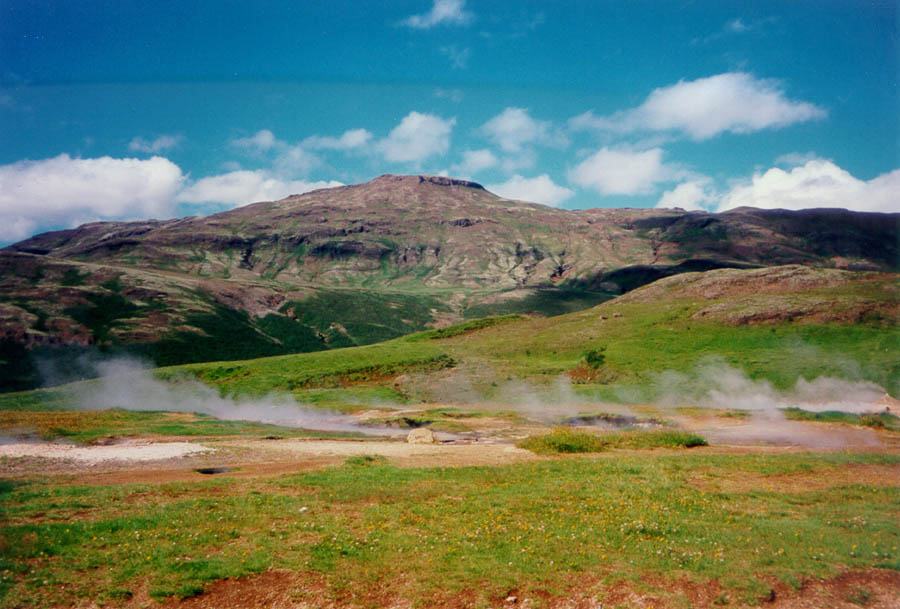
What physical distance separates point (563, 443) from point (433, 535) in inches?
Result: 680

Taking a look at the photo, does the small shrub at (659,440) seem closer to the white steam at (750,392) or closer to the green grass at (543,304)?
the white steam at (750,392)

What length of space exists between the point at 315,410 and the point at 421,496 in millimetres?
41791

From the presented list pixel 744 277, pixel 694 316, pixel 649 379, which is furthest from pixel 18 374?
pixel 744 277

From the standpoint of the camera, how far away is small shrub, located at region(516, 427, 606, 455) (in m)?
28.9

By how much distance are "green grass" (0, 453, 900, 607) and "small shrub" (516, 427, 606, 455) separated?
8.69 meters

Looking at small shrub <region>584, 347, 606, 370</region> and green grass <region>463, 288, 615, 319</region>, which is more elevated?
green grass <region>463, 288, 615, 319</region>

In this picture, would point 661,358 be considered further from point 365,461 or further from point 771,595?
point 771,595

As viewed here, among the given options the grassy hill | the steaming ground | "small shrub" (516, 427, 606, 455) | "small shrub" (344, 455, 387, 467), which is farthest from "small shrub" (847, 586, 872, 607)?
the grassy hill

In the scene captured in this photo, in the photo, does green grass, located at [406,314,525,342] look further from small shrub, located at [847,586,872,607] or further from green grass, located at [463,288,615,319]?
small shrub, located at [847,586,872,607]

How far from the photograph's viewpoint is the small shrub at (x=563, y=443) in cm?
2891

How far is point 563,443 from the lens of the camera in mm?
29156

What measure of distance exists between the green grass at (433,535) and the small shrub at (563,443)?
869 centimetres

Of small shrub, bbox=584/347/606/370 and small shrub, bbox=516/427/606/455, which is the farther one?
small shrub, bbox=584/347/606/370

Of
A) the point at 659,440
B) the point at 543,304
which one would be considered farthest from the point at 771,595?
the point at 543,304
